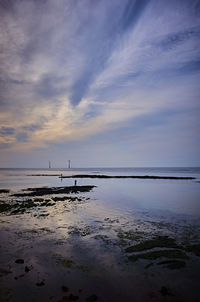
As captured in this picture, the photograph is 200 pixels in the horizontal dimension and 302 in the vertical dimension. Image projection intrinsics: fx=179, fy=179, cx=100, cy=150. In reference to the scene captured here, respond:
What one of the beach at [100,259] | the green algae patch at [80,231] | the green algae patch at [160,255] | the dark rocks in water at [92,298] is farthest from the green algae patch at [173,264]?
the green algae patch at [80,231]

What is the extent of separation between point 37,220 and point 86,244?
7082 mm

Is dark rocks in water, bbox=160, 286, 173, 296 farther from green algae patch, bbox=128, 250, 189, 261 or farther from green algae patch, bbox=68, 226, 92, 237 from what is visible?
green algae patch, bbox=68, 226, 92, 237

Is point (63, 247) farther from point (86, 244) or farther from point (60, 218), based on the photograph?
point (60, 218)

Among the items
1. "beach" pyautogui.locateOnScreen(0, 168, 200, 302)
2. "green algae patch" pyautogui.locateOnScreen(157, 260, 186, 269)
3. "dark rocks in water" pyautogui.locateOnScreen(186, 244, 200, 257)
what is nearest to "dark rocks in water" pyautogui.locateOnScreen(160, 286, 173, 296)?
"beach" pyautogui.locateOnScreen(0, 168, 200, 302)

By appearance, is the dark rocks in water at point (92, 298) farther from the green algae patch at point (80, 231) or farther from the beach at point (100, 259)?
the green algae patch at point (80, 231)

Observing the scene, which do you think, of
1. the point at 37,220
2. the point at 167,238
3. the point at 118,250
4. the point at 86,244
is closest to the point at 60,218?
the point at 37,220

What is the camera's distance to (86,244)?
11180 mm

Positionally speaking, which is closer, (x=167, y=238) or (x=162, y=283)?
(x=162, y=283)

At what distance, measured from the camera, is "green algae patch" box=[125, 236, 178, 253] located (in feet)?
34.0

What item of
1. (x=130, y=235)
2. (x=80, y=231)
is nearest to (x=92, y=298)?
(x=130, y=235)

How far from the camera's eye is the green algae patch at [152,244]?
34.0ft

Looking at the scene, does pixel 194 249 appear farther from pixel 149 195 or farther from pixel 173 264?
pixel 149 195

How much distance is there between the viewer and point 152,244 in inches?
429

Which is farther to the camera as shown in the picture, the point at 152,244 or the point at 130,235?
the point at 130,235
